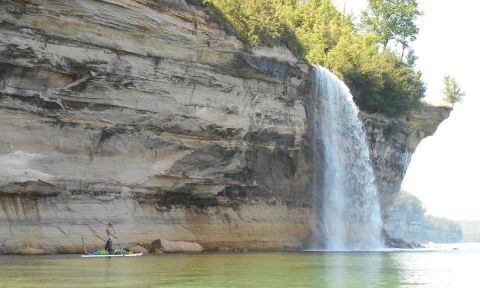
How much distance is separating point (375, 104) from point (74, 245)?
23292 mm

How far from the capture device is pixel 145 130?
3167 cm

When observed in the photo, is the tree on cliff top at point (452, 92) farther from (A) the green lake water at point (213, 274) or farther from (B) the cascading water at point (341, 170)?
(A) the green lake water at point (213, 274)

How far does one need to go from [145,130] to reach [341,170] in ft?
44.1

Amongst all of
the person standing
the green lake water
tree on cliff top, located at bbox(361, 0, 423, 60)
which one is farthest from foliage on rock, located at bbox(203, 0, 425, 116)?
the green lake water

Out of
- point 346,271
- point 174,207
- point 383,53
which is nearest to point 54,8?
point 174,207

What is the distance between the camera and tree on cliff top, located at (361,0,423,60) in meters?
56.6

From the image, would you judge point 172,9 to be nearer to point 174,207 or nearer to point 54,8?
point 54,8

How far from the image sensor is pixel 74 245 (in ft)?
96.1

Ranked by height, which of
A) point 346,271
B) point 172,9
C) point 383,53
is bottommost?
point 346,271

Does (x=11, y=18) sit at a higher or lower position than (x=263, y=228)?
higher

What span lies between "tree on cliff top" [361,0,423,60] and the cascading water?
15881mm

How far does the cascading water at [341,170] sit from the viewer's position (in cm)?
4016

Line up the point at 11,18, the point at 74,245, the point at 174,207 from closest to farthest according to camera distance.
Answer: the point at 11,18
the point at 74,245
the point at 174,207

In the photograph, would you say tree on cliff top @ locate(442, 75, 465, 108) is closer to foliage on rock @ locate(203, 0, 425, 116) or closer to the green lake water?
foliage on rock @ locate(203, 0, 425, 116)
